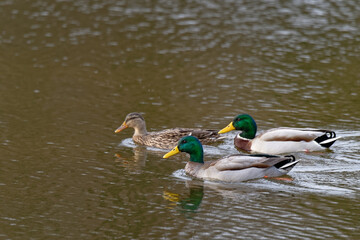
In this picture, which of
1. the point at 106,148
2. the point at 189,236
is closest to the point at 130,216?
the point at 189,236

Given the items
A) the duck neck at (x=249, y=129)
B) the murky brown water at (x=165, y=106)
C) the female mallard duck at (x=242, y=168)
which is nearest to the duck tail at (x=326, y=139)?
the murky brown water at (x=165, y=106)

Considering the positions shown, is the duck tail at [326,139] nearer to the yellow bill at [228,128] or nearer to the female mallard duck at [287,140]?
the female mallard duck at [287,140]

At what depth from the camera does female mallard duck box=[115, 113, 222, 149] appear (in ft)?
45.8

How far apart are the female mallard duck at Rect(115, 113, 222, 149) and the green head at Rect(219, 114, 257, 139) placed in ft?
1.07

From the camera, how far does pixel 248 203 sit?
35.0 ft

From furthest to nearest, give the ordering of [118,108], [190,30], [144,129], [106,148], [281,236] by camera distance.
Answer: [190,30] → [118,108] → [144,129] → [106,148] → [281,236]

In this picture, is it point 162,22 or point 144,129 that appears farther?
point 162,22

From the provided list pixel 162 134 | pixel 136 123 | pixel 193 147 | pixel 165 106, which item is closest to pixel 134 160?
pixel 162 134

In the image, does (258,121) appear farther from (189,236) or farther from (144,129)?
(189,236)

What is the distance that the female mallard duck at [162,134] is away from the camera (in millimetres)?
13961

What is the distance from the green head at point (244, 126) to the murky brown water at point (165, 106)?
41 cm

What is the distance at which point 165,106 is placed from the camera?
54.3ft

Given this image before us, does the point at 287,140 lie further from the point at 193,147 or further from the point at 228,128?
the point at 193,147

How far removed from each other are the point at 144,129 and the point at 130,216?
4660mm
